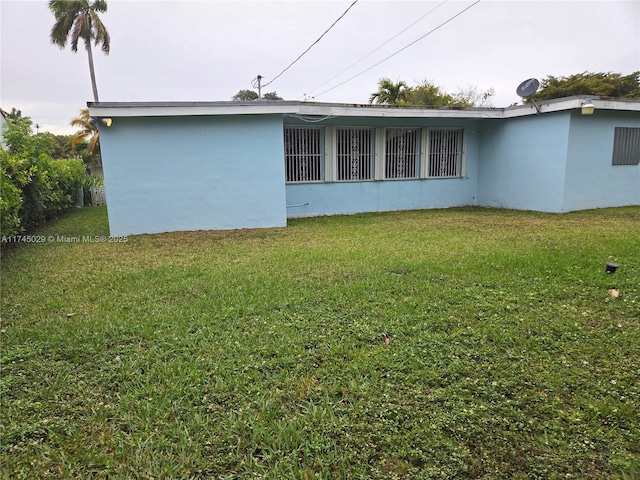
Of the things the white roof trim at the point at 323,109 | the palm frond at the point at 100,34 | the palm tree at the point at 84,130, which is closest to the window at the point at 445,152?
the white roof trim at the point at 323,109

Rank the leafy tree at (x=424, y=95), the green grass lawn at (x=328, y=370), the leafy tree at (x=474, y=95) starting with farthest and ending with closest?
the leafy tree at (x=474, y=95)
the leafy tree at (x=424, y=95)
the green grass lawn at (x=328, y=370)

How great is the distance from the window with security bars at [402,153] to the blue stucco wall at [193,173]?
146 inches

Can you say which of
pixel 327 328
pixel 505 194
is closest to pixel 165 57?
pixel 505 194

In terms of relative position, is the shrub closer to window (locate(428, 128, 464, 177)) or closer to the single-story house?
the single-story house

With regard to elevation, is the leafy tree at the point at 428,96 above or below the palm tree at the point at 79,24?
below

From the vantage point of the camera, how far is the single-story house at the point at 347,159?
754 centimetres

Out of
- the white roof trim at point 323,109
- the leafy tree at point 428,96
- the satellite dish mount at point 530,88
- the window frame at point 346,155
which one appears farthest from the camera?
the leafy tree at point 428,96

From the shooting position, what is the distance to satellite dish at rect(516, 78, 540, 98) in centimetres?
934

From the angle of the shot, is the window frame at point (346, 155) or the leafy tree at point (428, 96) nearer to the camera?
the window frame at point (346, 155)

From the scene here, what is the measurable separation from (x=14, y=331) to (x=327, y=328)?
2507mm

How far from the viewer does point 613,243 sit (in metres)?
5.24

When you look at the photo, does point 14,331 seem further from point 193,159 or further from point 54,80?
point 54,80

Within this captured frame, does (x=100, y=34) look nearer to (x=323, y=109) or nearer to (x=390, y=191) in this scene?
(x=323, y=109)

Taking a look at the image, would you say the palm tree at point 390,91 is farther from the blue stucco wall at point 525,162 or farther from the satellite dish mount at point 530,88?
the satellite dish mount at point 530,88
